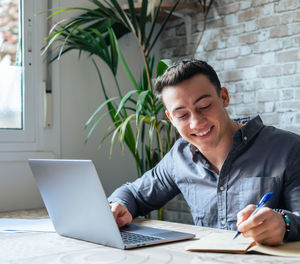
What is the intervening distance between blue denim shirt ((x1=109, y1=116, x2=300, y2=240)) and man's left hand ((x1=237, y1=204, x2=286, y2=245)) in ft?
1.03

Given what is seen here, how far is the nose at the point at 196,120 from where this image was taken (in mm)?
1608

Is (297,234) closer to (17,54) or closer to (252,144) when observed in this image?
(252,144)

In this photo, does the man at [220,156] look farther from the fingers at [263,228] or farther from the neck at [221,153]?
the fingers at [263,228]

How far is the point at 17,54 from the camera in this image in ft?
8.95

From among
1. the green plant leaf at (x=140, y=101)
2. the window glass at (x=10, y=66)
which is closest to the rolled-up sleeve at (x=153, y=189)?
the green plant leaf at (x=140, y=101)

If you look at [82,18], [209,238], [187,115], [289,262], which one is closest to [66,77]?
[82,18]

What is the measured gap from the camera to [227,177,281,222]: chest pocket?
1.57 m

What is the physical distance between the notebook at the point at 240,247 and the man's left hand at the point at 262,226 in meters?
0.02

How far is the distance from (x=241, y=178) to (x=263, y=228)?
51 cm

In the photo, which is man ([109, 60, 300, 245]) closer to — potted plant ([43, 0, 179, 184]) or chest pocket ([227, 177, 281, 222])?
chest pocket ([227, 177, 281, 222])

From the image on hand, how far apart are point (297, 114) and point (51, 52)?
154 centimetres

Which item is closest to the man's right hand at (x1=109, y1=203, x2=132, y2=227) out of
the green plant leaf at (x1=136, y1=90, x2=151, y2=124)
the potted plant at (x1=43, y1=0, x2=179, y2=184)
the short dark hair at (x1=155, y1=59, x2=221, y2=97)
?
the short dark hair at (x1=155, y1=59, x2=221, y2=97)

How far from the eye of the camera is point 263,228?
1.13m

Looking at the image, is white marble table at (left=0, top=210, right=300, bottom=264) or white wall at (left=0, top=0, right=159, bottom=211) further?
white wall at (left=0, top=0, right=159, bottom=211)
